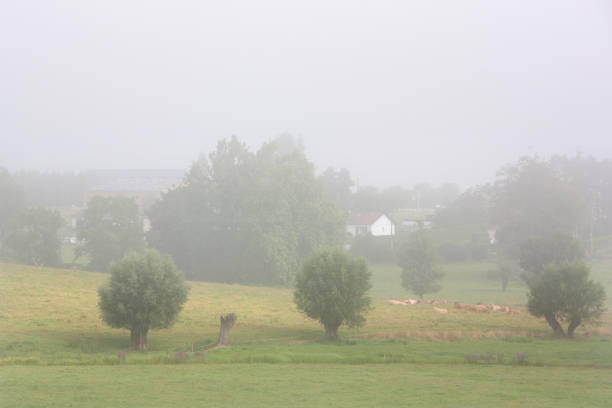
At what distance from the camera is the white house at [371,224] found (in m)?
104

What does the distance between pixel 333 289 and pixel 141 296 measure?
10.2 meters

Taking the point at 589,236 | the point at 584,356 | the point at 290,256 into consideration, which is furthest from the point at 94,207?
the point at 589,236

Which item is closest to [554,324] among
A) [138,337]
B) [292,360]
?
[292,360]

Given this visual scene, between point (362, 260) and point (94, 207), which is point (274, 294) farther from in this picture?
point (94, 207)

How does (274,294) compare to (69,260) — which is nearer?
(274,294)

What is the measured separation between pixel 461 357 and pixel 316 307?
8853 mm

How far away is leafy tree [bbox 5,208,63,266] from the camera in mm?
65312

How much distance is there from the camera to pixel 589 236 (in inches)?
3123

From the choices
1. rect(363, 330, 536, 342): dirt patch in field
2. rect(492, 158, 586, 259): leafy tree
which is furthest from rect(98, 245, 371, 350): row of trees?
rect(492, 158, 586, 259): leafy tree

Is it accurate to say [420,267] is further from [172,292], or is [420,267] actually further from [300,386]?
[300,386]

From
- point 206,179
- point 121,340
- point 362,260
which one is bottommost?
point 121,340

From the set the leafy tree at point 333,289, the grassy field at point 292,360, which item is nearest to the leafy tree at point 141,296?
the grassy field at point 292,360

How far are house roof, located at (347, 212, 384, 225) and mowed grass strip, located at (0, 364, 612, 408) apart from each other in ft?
273

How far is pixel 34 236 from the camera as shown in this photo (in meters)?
66.5
